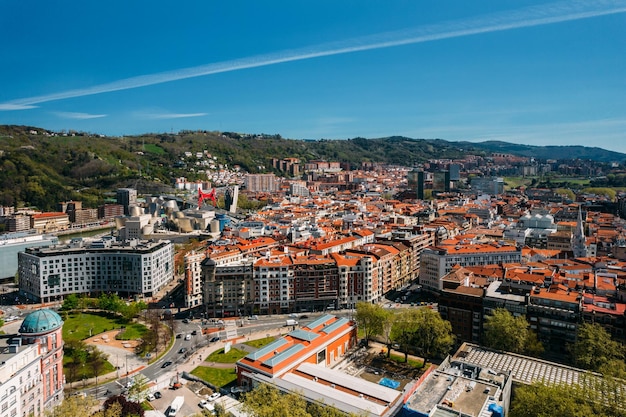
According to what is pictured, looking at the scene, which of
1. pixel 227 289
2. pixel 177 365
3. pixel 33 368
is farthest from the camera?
pixel 227 289

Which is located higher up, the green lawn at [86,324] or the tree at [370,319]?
the tree at [370,319]

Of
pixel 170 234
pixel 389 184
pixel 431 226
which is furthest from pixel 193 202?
pixel 389 184

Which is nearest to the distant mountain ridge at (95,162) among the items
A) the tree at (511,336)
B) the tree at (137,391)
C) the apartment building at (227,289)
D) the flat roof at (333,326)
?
the apartment building at (227,289)

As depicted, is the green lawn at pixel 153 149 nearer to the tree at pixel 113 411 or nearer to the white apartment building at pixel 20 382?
the white apartment building at pixel 20 382

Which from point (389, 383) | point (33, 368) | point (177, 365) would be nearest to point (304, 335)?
point (389, 383)

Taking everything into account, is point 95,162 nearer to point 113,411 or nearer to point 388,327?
point 388,327

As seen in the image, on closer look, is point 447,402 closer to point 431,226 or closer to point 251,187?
point 431,226

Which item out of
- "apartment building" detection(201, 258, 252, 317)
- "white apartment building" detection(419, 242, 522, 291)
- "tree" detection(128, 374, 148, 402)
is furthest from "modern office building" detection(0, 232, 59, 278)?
"white apartment building" detection(419, 242, 522, 291)
